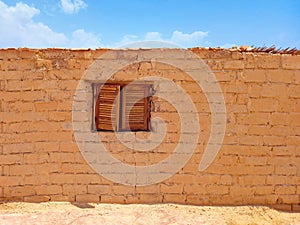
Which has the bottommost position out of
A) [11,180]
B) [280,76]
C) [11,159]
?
[11,180]

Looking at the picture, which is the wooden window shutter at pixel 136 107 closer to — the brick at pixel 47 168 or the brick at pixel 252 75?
the brick at pixel 47 168

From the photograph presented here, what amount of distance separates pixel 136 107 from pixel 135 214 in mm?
1567

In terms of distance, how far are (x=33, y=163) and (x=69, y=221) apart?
113 cm

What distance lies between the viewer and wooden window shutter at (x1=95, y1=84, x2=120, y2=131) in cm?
523

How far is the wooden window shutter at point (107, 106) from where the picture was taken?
206 inches

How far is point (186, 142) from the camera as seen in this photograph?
5.16 m

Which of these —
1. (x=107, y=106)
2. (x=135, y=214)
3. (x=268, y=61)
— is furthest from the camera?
(x=107, y=106)

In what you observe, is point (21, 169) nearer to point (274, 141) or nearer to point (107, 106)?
point (107, 106)

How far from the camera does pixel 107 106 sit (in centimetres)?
525

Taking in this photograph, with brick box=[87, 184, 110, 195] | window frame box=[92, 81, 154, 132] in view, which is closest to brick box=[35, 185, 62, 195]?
brick box=[87, 184, 110, 195]

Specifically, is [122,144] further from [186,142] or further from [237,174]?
[237,174]

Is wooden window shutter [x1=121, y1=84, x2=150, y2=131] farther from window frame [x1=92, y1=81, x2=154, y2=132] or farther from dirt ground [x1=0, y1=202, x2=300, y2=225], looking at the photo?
dirt ground [x1=0, y1=202, x2=300, y2=225]

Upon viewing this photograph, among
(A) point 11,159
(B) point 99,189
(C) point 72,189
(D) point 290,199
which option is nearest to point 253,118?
(D) point 290,199

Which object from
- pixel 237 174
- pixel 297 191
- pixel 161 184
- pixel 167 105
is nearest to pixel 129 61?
pixel 167 105
